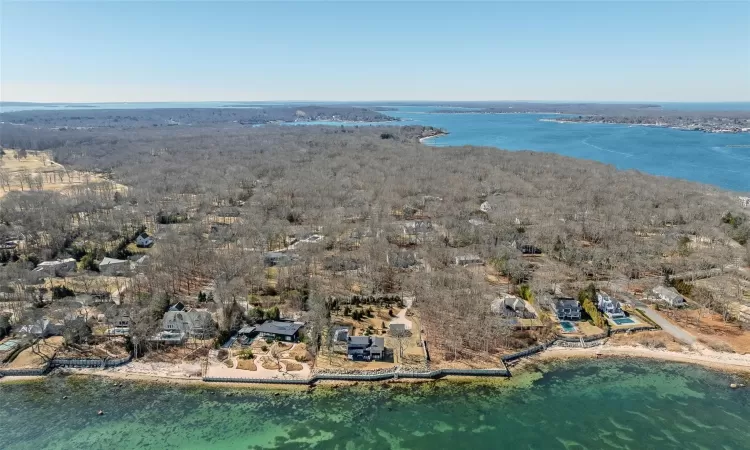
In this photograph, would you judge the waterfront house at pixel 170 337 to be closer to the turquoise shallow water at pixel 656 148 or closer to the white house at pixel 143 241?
the white house at pixel 143 241

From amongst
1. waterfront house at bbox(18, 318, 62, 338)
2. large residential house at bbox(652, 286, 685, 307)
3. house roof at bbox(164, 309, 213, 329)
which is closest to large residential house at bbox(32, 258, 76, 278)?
waterfront house at bbox(18, 318, 62, 338)

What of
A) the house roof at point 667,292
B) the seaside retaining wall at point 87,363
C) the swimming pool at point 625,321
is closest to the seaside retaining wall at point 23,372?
the seaside retaining wall at point 87,363

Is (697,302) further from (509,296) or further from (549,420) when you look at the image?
(549,420)

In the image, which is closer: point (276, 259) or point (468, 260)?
point (468, 260)

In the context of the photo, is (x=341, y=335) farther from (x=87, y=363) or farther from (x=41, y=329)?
(x=41, y=329)

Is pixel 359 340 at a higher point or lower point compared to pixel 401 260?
lower

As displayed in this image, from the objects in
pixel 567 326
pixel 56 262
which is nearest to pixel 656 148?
pixel 567 326

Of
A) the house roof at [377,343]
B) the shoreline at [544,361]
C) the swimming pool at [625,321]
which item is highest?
the house roof at [377,343]
